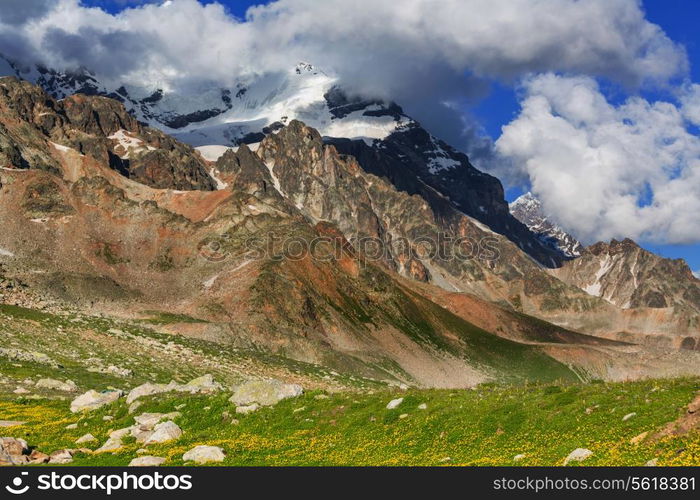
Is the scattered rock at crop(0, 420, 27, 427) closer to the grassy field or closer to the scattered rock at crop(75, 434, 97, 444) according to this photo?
the grassy field

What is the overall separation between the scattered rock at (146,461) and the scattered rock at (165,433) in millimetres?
5500

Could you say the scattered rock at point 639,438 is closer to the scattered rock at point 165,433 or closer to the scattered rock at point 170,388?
the scattered rock at point 165,433

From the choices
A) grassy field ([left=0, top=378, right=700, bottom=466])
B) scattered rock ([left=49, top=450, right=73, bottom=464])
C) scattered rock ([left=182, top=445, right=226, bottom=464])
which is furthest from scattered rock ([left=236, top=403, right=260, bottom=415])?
scattered rock ([left=49, top=450, right=73, bottom=464])

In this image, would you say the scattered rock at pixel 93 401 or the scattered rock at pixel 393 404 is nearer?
the scattered rock at pixel 393 404

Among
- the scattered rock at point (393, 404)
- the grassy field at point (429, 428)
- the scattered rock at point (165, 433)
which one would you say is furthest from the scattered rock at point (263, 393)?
the scattered rock at point (393, 404)

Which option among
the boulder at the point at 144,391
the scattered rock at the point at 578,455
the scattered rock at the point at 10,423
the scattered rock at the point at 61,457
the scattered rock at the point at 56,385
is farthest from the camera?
the scattered rock at the point at 56,385

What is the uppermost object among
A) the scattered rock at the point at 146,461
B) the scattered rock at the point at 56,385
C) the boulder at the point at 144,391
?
the scattered rock at the point at 56,385

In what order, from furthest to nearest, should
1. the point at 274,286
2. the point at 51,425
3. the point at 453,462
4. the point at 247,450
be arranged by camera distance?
1. the point at 274,286
2. the point at 51,425
3. the point at 247,450
4. the point at 453,462

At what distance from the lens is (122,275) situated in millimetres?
198250

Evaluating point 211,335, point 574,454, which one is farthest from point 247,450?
point 211,335

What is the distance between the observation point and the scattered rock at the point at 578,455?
2522cm

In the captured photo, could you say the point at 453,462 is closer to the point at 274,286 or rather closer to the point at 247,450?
the point at 247,450

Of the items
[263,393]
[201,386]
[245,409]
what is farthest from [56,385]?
[245,409]
